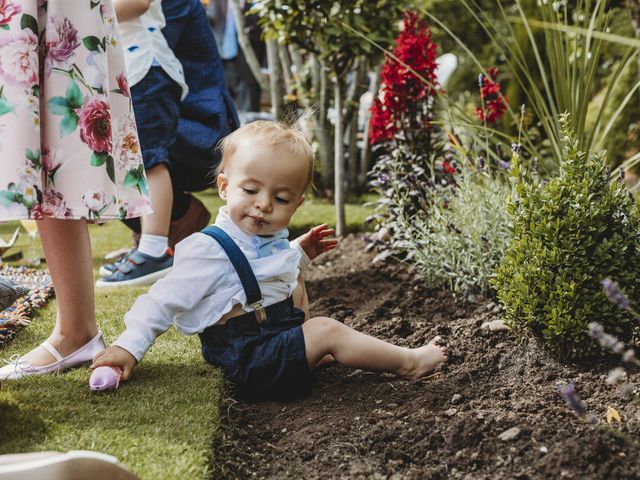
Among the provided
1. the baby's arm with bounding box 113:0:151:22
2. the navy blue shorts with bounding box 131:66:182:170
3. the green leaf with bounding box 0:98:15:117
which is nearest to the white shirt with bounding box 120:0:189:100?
the navy blue shorts with bounding box 131:66:182:170

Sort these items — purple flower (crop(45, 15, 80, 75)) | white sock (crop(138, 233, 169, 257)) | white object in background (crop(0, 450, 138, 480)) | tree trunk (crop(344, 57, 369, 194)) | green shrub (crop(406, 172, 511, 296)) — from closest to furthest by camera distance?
white object in background (crop(0, 450, 138, 480)), purple flower (crop(45, 15, 80, 75)), green shrub (crop(406, 172, 511, 296)), white sock (crop(138, 233, 169, 257)), tree trunk (crop(344, 57, 369, 194))

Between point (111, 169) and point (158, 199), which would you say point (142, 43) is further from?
point (111, 169)

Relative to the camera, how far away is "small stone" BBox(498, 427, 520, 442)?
1678mm

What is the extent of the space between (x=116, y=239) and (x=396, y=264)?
2162mm

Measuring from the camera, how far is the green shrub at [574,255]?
80.7 inches

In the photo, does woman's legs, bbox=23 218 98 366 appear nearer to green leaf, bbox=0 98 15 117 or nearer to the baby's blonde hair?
green leaf, bbox=0 98 15 117

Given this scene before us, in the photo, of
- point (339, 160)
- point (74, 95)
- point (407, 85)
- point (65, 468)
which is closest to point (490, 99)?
point (407, 85)

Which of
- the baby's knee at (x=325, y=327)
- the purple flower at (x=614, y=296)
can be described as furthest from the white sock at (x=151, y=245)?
the purple flower at (x=614, y=296)

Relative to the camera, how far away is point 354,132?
559 cm

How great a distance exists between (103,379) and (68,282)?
0.38 meters

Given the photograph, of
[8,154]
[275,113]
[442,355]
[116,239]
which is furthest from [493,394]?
[275,113]

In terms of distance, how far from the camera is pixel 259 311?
7.09ft

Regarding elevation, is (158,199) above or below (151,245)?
above

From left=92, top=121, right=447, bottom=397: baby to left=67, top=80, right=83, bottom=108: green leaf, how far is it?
475 millimetres
